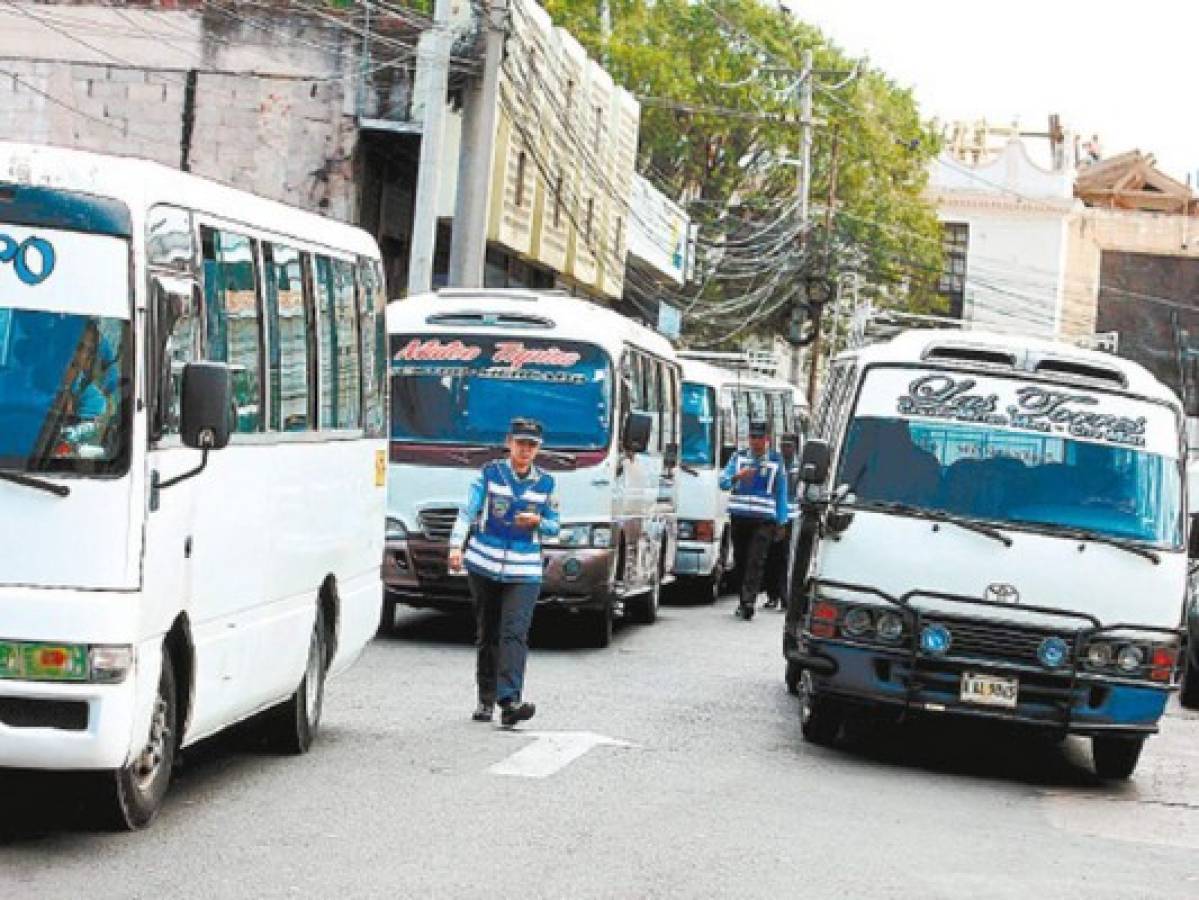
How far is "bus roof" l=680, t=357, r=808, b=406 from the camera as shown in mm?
30125

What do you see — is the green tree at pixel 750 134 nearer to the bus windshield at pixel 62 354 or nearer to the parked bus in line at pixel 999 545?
the parked bus in line at pixel 999 545

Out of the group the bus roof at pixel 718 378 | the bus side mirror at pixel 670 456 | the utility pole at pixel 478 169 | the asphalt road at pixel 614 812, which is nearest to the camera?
the asphalt road at pixel 614 812

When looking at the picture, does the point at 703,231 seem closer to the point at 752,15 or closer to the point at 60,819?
the point at 752,15

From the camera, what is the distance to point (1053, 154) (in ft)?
334

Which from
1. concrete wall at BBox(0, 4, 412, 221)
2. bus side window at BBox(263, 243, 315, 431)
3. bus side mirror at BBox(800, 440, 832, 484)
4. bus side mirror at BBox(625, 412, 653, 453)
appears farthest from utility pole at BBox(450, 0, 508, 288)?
bus side window at BBox(263, 243, 315, 431)

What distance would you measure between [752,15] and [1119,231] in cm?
3057

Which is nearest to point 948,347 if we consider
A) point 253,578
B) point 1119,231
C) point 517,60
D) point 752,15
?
point 253,578

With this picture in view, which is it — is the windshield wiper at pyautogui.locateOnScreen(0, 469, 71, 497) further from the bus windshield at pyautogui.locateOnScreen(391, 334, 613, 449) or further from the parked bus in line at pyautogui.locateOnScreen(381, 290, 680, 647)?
the bus windshield at pyautogui.locateOnScreen(391, 334, 613, 449)

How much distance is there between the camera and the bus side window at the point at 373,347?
14172 millimetres

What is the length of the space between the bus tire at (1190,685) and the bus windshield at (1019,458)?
7092 mm

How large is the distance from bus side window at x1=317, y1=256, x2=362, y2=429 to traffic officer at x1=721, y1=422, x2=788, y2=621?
13.4m

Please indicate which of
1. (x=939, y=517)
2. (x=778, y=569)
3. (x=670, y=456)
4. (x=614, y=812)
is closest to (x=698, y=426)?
(x=778, y=569)

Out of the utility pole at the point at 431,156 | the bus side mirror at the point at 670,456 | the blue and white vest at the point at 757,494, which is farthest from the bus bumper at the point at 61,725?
the utility pole at the point at 431,156

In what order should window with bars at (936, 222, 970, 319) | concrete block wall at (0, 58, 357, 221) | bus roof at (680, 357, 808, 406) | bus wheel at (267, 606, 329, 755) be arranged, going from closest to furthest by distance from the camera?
bus wheel at (267, 606, 329, 755) → bus roof at (680, 357, 808, 406) → concrete block wall at (0, 58, 357, 221) → window with bars at (936, 222, 970, 319)
